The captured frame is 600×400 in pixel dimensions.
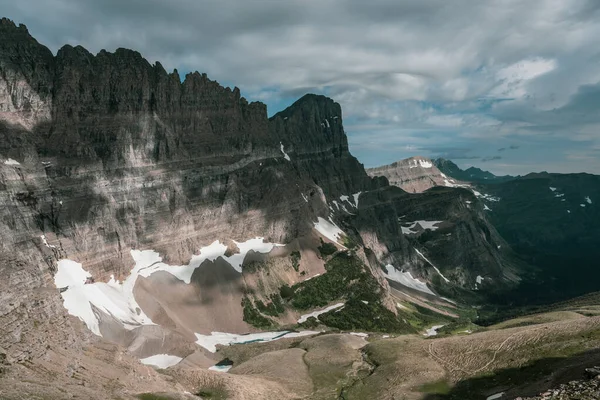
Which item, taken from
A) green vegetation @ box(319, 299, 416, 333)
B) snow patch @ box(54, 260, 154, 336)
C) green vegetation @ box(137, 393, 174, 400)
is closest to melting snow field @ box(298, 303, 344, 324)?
green vegetation @ box(319, 299, 416, 333)

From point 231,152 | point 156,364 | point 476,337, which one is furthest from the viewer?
point 231,152

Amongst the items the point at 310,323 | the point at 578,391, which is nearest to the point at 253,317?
the point at 310,323

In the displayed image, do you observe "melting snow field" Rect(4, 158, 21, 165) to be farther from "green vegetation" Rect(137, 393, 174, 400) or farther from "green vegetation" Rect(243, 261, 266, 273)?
"green vegetation" Rect(137, 393, 174, 400)

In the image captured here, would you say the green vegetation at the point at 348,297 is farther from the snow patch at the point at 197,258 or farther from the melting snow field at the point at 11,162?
the melting snow field at the point at 11,162

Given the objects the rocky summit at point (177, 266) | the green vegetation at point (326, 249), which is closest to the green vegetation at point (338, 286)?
the rocky summit at point (177, 266)

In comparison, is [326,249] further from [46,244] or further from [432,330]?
[46,244]

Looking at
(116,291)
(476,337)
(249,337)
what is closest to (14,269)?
(476,337)

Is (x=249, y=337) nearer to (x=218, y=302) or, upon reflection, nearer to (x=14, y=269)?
(x=218, y=302)
